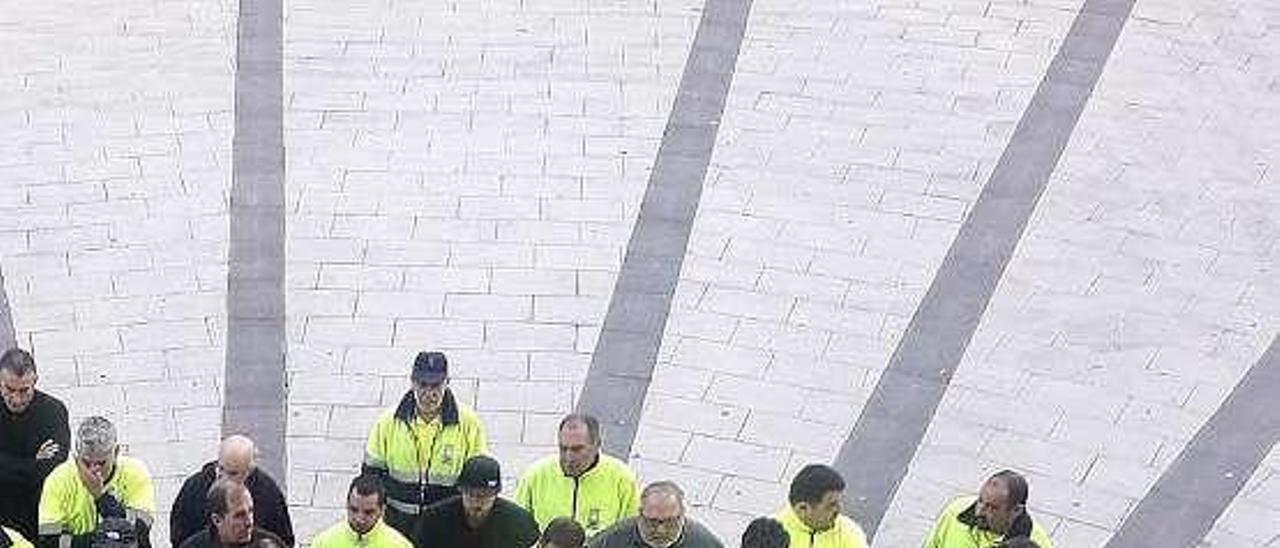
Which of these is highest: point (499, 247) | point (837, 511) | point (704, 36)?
point (704, 36)

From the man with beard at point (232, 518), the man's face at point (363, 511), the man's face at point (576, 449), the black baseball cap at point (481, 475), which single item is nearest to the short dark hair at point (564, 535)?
the black baseball cap at point (481, 475)

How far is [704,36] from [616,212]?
2980mm

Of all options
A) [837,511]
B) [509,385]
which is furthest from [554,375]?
[837,511]

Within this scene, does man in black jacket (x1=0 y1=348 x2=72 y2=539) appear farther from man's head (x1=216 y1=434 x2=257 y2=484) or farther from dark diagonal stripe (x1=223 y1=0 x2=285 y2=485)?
dark diagonal stripe (x1=223 y1=0 x2=285 y2=485)

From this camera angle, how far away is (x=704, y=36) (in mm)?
17609

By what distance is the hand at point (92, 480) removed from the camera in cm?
977

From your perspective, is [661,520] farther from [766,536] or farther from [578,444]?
[578,444]

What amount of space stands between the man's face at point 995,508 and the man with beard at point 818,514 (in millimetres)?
563

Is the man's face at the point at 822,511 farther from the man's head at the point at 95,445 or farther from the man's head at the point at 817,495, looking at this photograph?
the man's head at the point at 95,445

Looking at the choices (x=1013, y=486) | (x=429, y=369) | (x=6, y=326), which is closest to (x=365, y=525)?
(x=429, y=369)

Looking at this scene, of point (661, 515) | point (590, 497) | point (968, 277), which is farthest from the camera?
point (968, 277)

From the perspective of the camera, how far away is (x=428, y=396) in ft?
34.2

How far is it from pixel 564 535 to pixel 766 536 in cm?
84

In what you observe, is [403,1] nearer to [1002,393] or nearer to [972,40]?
[972,40]
